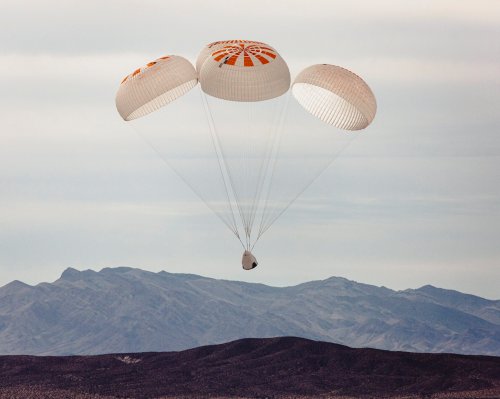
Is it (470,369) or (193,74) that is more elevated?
(193,74)

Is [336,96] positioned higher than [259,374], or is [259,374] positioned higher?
[336,96]

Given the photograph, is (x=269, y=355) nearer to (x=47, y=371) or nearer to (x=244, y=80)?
(x=47, y=371)

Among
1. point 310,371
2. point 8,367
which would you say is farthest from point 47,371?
point 310,371

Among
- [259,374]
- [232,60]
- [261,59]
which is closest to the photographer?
[232,60]

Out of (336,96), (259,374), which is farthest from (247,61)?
(259,374)

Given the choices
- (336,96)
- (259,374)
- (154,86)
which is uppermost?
(336,96)

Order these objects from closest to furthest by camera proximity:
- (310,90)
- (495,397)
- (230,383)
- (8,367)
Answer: (310,90) → (495,397) → (230,383) → (8,367)

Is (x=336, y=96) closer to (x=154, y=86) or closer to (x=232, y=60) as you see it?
(x=232, y=60)
